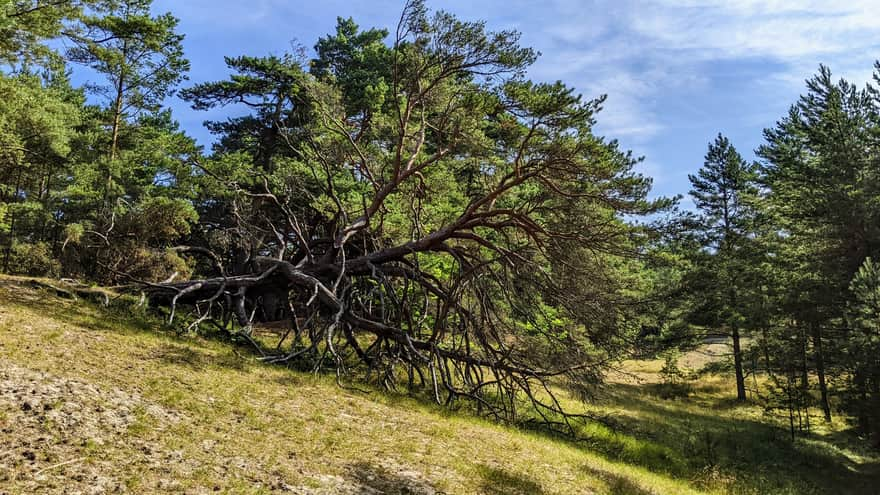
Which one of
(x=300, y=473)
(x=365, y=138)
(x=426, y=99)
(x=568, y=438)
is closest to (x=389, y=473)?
(x=300, y=473)

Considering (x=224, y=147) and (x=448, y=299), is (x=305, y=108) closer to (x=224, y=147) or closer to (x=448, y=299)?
(x=224, y=147)

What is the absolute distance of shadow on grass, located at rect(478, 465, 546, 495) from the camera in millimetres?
7246

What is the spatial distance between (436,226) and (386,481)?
37.6 feet

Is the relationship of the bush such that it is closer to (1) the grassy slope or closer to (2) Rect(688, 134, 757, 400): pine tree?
(1) the grassy slope

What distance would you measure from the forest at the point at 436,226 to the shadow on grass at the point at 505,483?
3.38 metres

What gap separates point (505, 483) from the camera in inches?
299

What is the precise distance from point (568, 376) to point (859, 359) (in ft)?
36.1

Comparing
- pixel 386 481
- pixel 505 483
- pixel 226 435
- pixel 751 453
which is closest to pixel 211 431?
pixel 226 435

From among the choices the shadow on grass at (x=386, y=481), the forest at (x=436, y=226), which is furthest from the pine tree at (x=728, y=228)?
the shadow on grass at (x=386, y=481)

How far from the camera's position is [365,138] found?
70.1 ft

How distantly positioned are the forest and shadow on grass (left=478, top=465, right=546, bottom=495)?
3.38 metres

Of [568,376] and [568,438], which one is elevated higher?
[568,376]

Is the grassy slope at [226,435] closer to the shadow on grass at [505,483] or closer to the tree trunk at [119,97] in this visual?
the shadow on grass at [505,483]

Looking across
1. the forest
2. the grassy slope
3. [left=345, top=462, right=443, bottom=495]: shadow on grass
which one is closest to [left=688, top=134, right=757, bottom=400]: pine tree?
the forest
